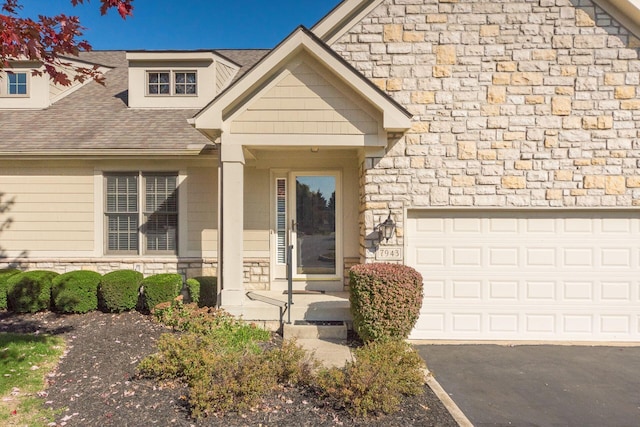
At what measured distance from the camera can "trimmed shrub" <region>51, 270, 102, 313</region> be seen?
6.61 metres

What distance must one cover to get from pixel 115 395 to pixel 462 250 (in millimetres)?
5265

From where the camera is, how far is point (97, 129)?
26.6 feet

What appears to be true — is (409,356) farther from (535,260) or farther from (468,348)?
(535,260)

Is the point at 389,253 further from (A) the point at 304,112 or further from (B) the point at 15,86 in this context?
(B) the point at 15,86

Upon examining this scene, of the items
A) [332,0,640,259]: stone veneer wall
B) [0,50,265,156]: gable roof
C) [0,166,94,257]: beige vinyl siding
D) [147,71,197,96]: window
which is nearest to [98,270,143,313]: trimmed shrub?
[0,166,94,257]: beige vinyl siding

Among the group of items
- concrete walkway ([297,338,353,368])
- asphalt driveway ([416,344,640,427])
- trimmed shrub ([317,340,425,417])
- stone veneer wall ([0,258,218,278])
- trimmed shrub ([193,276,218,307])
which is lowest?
asphalt driveway ([416,344,640,427])

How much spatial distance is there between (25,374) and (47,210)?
4.61 m

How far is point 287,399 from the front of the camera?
3688 millimetres

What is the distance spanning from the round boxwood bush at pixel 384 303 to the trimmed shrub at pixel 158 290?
137 inches

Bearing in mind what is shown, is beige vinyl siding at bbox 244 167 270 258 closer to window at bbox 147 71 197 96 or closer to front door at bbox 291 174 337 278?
front door at bbox 291 174 337 278

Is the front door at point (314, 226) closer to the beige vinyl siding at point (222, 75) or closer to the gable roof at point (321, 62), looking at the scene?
the gable roof at point (321, 62)

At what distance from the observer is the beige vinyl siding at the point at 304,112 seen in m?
5.83

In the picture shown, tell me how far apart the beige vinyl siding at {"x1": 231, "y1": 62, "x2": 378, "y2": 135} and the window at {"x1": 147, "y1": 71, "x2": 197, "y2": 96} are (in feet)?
13.9

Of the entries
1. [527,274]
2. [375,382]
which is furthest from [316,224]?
[375,382]
